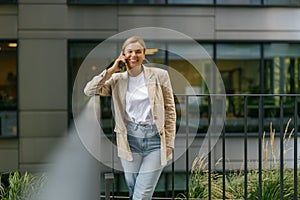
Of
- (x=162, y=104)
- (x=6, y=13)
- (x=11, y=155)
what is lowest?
(x=11, y=155)

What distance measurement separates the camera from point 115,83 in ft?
12.1

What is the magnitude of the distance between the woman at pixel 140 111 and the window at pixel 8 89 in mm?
8453

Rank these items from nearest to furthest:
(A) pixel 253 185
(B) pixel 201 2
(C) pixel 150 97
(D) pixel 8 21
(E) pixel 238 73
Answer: (C) pixel 150 97 → (A) pixel 253 185 → (D) pixel 8 21 → (B) pixel 201 2 → (E) pixel 238 73

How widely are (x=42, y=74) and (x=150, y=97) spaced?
8.46 meters

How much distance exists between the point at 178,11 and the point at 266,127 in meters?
3.91

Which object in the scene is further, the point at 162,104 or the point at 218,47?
the point at 218,47

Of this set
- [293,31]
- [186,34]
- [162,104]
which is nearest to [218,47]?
[186,34]

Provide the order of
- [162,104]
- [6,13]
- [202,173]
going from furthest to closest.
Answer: [6,13]
[202,173]
[162,104]

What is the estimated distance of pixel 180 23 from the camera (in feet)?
Result: 38.5

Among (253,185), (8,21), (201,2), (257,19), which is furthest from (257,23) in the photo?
(253,185)

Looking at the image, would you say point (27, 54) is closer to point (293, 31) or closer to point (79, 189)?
point (293, 31)

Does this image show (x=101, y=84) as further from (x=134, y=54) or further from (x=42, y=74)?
(x=42, y=74)

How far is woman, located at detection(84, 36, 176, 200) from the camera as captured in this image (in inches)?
142

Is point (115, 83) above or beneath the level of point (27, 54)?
beneath
